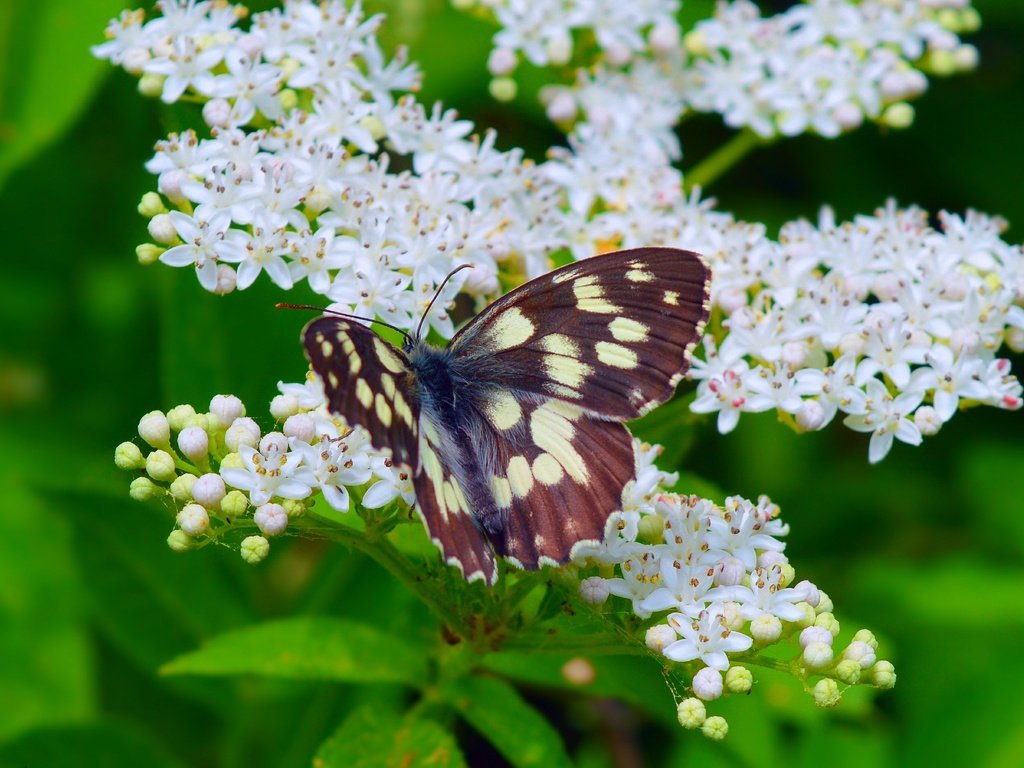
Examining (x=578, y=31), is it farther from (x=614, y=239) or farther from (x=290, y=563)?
(x=290, y=563)

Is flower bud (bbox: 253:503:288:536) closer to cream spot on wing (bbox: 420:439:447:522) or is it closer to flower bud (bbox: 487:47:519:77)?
cream spot on wing (bbox: 420:439:447:522)

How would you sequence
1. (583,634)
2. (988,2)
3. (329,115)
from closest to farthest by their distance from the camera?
(583,634)
(329,115)
(988,2)

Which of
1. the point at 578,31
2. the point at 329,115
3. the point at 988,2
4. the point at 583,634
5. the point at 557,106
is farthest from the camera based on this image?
the point at 988,2

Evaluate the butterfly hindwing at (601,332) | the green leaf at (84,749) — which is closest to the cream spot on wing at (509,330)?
the butterfly hindwing at (601,332)

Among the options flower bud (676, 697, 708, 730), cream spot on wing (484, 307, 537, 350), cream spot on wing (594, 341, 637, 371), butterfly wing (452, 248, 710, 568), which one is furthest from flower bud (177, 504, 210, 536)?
flower bud (676, 697, 708, 730)

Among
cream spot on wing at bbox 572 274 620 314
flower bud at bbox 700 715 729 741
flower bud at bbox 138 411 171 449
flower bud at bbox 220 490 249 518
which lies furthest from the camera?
cream spot on wing at bbox 572 274 620 314

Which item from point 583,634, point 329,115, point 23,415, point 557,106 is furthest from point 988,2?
point 23,415

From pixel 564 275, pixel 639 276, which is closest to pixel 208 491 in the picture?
pixel 564 275
